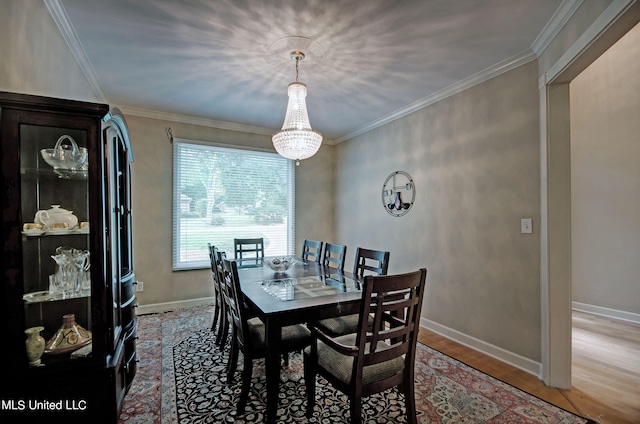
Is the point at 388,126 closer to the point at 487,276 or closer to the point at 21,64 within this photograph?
the point at 487,276

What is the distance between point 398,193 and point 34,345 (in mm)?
3514

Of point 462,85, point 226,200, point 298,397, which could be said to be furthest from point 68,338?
point 462,85

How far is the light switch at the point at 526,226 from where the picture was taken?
2439 millimetres

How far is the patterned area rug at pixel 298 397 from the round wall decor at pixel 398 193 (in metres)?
1.74

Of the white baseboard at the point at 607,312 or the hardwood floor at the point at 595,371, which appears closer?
the hardwood floor at the point at 595,371

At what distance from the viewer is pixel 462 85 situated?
299 cm

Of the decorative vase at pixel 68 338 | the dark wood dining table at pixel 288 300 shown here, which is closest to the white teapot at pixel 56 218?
the decorative vase at pixel 68 338

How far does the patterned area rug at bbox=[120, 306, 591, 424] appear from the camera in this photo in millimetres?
1862

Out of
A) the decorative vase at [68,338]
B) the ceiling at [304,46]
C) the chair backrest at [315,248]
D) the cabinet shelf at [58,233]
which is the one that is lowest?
the decorative vase at [68,338]

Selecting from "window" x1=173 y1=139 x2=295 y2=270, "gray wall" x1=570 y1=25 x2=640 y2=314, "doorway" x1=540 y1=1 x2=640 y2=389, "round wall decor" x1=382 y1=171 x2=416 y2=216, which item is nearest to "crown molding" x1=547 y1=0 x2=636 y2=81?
"doorway" x1=540 y1=1 x2=640 y2=389

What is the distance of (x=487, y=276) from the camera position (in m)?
2.79

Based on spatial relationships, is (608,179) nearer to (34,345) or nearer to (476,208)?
(476,208)

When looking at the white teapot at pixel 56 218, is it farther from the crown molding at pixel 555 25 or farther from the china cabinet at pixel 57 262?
the crown molding at pixel 555 25

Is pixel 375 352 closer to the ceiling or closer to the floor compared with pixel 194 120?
closer to the floor
